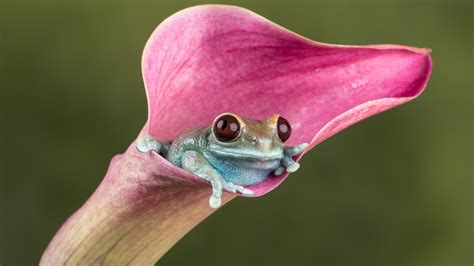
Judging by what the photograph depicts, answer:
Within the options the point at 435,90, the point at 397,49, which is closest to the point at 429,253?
the point at 435,90

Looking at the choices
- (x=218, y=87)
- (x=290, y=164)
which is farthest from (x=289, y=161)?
(x=218, y=87)

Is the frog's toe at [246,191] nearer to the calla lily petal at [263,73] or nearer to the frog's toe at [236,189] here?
the frog's toe at [236,189]

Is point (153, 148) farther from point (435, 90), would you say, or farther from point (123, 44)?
point (435, 90)

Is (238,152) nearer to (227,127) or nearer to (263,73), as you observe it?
(227,127)

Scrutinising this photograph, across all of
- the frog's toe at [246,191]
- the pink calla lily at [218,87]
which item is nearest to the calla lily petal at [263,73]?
the pink calla lily at [218,87]

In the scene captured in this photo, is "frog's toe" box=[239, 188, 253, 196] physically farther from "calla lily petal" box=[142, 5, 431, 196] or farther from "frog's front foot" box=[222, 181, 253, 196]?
"calla lily petal" box=[142, 5, 431, 196]

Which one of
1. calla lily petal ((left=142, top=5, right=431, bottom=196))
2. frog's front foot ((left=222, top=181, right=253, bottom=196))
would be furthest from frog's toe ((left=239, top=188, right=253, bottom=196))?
calla lily petal ((left=142, top=5, right=431, bottom=196))
